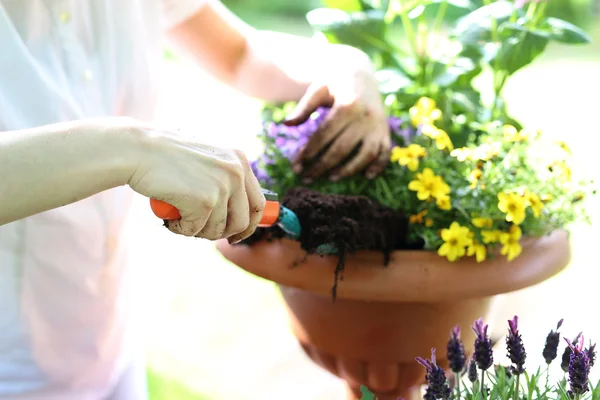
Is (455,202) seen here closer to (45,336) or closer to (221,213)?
(221,213)

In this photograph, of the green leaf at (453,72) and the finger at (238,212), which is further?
the green leaf at (453,72)

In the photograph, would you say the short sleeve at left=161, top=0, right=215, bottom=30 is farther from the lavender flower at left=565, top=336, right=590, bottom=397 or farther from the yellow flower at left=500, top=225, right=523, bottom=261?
the lavender flower at left=565, top=336, right=590, bottom=397

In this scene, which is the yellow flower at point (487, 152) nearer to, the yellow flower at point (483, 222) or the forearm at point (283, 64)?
the yellow flower at point (483, 222)

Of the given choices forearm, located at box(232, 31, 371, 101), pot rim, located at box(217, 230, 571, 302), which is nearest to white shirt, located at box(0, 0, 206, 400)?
forearm, located at box(232, 31, 371, 101)

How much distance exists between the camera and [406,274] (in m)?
0.94

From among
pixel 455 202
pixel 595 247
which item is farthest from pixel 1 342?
pixel 595 247

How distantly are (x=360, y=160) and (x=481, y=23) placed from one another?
1.29ft

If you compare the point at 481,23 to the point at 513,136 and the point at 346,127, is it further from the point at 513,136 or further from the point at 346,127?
the point at 346,127

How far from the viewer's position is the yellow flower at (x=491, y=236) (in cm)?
95

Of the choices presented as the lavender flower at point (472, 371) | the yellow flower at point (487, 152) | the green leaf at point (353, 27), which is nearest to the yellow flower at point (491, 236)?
the yellow flower at point (487, 152)

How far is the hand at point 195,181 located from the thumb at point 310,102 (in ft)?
1.19

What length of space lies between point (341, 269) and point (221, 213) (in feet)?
0.98

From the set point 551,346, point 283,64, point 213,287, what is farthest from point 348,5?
point 213,287

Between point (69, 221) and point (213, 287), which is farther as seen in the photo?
point (213, 287)
